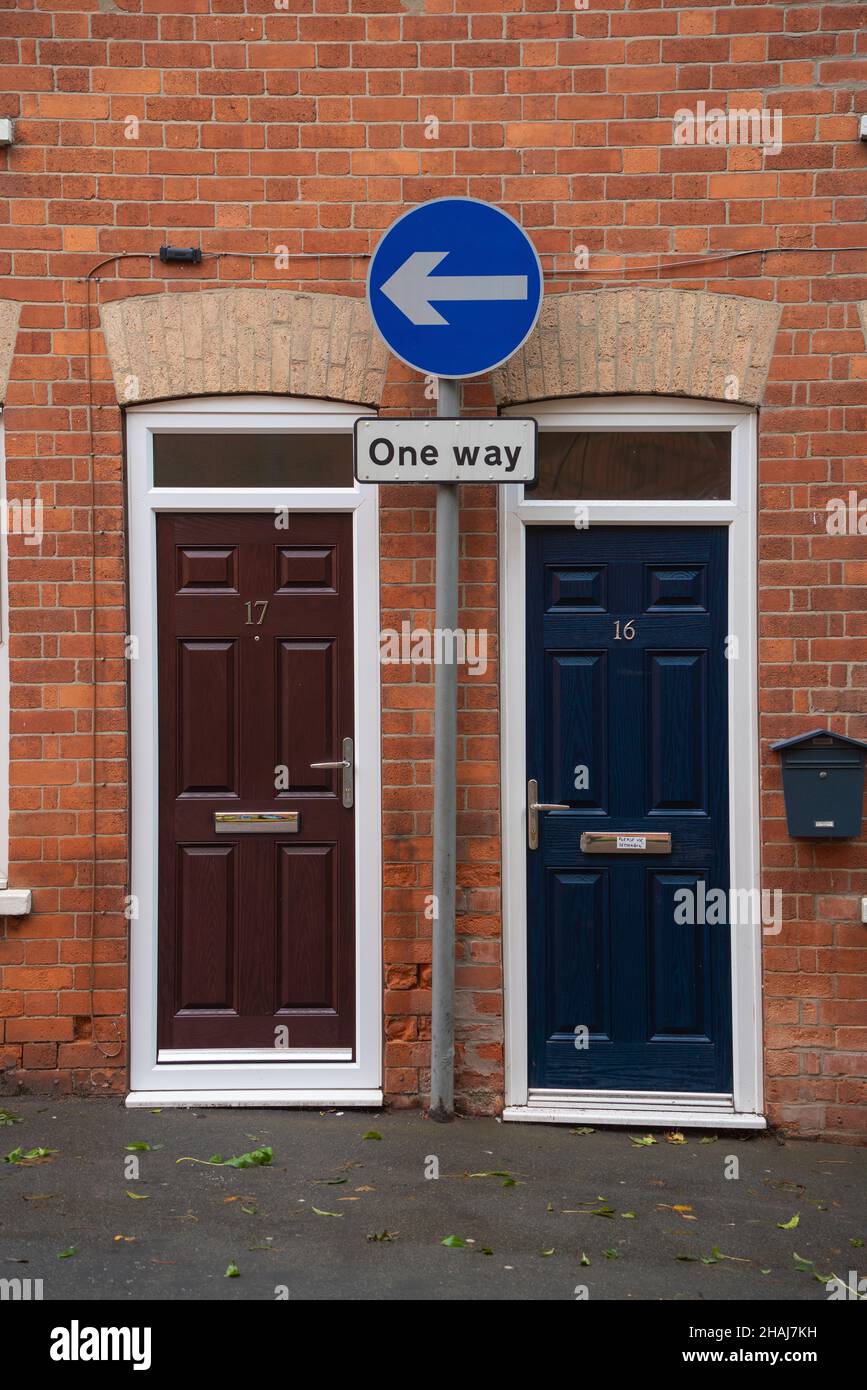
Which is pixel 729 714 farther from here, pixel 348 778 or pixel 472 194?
pixel 472 194

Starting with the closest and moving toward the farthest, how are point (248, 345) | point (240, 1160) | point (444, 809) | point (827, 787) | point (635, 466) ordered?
point (240, 1160), point (444, 809), point (827, 787), point (248, 345), point (635, 466)

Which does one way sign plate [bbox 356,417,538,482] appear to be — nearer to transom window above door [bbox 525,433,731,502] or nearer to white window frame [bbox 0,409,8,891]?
transom window above door [bbox 525,433,731,502]

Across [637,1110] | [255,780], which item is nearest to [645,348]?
[255,780]

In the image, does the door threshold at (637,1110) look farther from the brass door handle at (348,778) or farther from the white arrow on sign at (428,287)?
the white arrow on sign at (428,287)

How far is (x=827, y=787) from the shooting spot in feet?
17.7

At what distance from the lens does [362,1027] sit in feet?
18.4

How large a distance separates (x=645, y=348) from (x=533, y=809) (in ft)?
6.48

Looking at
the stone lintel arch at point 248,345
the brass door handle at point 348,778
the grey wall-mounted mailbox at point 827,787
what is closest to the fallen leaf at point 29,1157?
the brass door handle at point 348,778

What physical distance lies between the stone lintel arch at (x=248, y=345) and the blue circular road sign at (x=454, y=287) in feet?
1.54

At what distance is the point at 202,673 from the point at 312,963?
4.35 ft

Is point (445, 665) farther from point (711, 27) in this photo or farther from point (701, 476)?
point (711, 27)

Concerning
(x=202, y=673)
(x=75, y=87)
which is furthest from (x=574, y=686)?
(x=75, y=87)

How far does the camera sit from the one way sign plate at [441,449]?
5.07 metres

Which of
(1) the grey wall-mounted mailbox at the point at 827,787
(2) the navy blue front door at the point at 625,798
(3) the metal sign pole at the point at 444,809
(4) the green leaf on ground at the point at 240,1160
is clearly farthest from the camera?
(2) the navy blue front door at the point at 625,798
